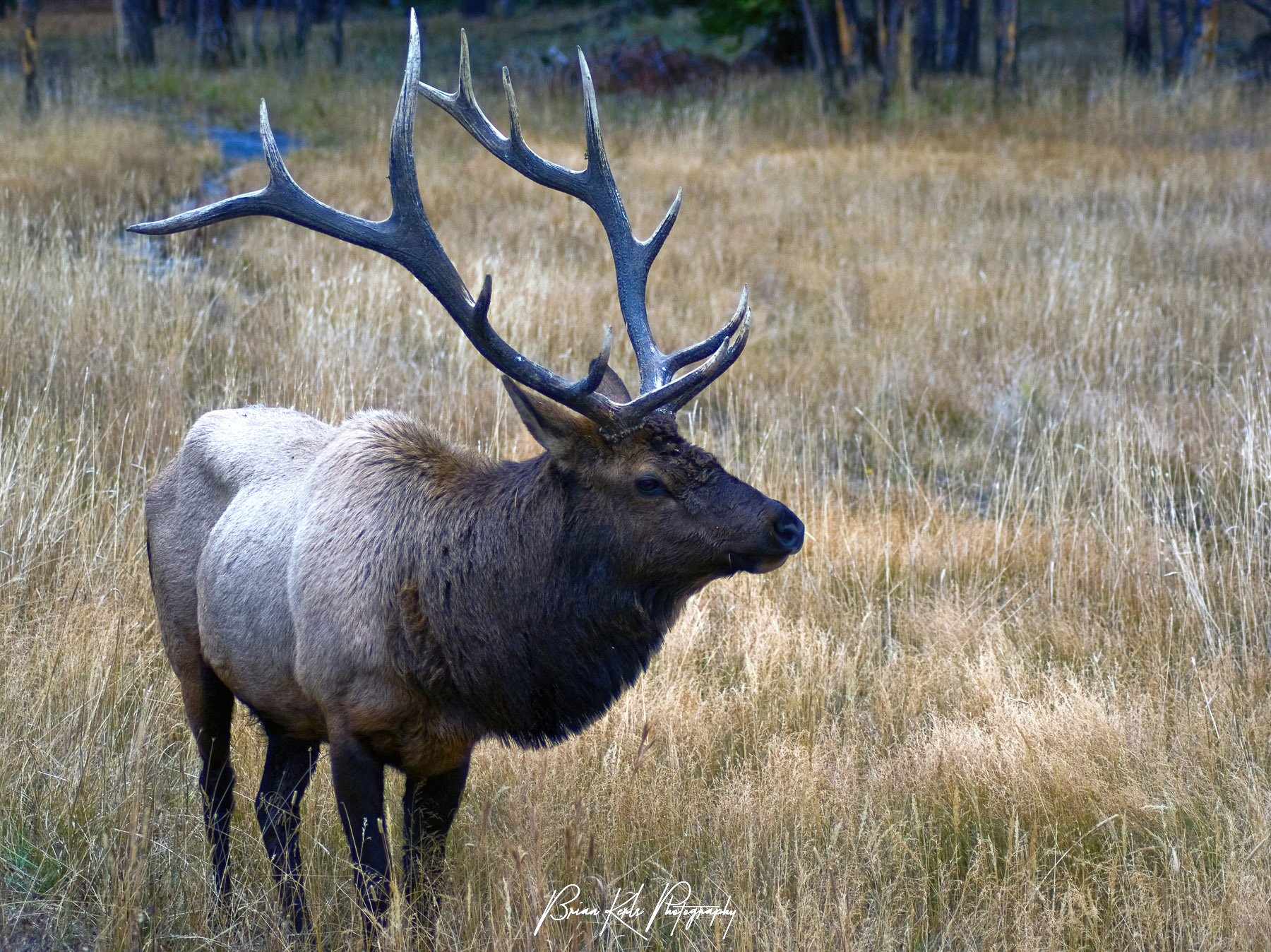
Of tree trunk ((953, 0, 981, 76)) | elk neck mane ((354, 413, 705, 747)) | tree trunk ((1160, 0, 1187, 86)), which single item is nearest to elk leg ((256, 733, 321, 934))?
elk neck mane ((354, 413, 705, 747))

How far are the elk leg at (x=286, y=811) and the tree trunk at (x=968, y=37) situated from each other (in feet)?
80.2

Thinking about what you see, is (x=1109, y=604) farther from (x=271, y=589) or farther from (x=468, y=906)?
(x=271, y=589)

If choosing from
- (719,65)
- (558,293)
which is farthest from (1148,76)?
(558,293)

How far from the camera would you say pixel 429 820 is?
10.2ft

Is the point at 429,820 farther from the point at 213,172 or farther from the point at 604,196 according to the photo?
the point at 213,172

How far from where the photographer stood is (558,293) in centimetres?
811

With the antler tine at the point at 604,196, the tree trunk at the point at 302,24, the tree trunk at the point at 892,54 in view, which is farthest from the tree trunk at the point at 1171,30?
the antler tine at the point at 604,196

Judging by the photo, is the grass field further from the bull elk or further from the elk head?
the elk head

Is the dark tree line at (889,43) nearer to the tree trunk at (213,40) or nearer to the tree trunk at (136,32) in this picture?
the tree trunk at (213,40)

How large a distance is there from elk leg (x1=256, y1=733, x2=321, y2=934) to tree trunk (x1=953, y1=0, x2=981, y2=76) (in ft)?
80.2

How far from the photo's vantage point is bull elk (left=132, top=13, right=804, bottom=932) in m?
2.77

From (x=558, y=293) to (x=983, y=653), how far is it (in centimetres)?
481

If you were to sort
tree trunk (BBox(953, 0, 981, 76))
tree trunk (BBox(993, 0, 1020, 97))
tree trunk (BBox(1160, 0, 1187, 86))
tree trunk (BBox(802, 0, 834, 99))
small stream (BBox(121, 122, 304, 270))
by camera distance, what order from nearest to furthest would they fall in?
small stream (BBox(121, 122, 304, 270))
tree trunk (BBox(993, 0, 1020, 97))
tree trunk (BBox(802, 0, 834, 99))
tree trunk (BBox(1160, 0, 1187, 86))
tree trunk (BBox(953, 0, 981, 76))

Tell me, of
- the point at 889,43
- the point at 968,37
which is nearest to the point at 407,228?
the point at 889,43
